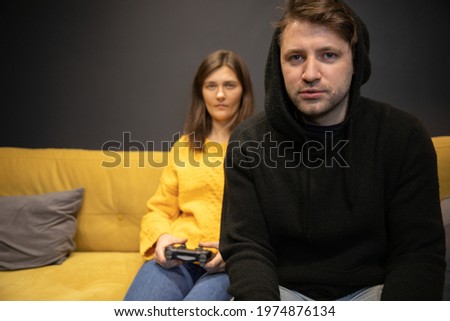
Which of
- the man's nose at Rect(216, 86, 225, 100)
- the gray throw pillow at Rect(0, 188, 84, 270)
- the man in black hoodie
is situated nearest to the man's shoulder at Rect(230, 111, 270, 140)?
the man in black hoodie

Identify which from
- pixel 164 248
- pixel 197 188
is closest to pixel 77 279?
pixel 164 248

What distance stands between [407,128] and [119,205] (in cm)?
112

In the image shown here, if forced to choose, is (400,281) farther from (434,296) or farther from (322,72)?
(322,72)

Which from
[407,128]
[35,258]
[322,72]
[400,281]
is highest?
[322,72]

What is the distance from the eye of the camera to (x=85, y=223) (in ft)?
5.76

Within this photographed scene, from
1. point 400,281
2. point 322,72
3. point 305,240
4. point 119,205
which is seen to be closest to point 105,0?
point 119,205

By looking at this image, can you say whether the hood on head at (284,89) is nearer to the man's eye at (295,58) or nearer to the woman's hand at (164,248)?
the man's eye at (295,58)

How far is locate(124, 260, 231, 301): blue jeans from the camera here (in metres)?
1.27

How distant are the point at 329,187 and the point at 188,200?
577 mm

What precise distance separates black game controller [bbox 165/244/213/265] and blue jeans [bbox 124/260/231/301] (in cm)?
A: 6

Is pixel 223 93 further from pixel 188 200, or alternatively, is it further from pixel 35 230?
pixel 35 230

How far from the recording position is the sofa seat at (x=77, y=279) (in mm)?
1438

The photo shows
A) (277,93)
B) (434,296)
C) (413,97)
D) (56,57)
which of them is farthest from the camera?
(56,57)

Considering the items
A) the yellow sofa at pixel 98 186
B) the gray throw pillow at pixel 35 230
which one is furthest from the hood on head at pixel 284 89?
the gray throw pillow at pixel 35 230
